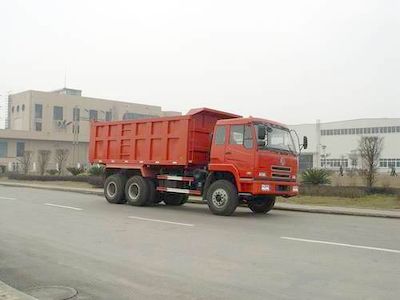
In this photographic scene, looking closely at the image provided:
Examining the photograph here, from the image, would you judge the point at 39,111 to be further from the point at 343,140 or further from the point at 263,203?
the point at 263,203

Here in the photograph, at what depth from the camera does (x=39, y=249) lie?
32.2ft

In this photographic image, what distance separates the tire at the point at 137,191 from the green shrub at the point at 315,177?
415 inches

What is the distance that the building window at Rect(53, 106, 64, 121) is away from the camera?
4612 inches

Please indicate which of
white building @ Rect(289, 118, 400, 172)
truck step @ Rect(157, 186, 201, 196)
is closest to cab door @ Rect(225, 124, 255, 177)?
truck step @ Rect(157, 186, 201, 196)

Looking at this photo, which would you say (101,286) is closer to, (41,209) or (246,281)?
(246,281)

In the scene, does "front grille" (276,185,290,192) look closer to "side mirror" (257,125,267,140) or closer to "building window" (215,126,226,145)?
"side mirror" (257,125,267,140)

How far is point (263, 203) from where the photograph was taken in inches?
705

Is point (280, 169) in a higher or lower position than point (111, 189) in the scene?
higher

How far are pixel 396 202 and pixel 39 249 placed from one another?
1543cm

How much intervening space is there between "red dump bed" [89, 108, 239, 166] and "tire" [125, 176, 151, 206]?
26.8 inches

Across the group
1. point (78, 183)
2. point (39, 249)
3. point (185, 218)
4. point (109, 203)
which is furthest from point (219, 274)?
point (78, 183)

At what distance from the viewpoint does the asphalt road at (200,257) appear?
23.1 feet

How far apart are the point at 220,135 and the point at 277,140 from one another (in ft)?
5.86

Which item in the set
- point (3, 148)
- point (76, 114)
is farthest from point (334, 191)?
point (76, 114)
